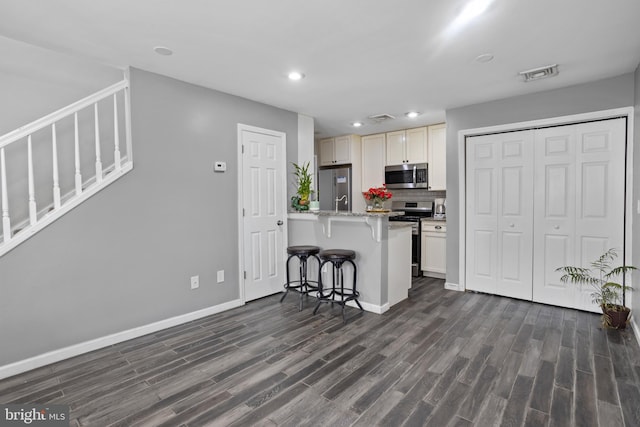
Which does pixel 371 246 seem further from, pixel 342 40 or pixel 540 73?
pixel 540 73

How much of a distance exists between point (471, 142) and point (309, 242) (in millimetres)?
2436

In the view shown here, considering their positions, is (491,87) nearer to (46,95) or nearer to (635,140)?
(635,140)

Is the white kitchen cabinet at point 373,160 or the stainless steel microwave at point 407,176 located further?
the white kitchen cabinet at point 373,160

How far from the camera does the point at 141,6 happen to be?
2.04m

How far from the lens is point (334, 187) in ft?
20.3

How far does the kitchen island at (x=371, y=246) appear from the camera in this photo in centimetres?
349

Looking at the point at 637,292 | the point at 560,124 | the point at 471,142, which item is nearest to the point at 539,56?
the point at 560,124

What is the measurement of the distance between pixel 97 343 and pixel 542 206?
183 inches

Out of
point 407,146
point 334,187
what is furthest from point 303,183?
point 407,146

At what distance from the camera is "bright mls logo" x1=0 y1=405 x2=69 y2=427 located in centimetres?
179

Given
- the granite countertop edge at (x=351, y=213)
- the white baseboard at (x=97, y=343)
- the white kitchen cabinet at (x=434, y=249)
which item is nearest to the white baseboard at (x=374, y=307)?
the granite countertop edge at (x=351, y=213)

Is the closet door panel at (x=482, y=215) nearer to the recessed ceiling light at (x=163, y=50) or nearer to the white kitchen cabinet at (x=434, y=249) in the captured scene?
the white kitchen cabinet at (x=434, y=249)

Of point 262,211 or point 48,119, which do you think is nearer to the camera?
point 48,119

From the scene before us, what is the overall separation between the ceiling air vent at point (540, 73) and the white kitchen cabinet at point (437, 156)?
1.92m
